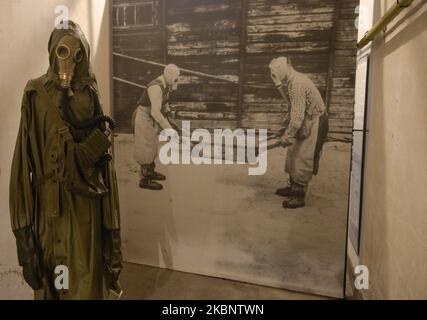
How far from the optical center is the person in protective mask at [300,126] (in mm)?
2234

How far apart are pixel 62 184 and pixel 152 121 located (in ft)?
4.06

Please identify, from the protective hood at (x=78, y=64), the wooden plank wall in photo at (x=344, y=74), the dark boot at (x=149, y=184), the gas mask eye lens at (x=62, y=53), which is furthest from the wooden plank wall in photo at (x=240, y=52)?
the gas mask eye lens at (x=62, y=53)

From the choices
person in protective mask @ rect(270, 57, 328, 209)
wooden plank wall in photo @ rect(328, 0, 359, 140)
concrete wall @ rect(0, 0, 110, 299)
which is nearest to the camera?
concrete wall @ rect(0, 0, 110, 299)

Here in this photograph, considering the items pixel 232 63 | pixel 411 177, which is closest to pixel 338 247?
pixel 411 177

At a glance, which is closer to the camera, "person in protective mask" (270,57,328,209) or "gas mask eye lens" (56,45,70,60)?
"gas mask eye lens" (56,45,70,60)

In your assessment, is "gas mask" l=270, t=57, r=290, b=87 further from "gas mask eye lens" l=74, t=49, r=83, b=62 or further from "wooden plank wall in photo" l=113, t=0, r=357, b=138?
"gas mask eye lens" l=74, t=49, r=83, b=62

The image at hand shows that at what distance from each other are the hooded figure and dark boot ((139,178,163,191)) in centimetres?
105

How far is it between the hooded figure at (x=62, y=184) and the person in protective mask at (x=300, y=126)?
4.28 ft

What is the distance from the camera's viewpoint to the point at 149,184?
2703mm

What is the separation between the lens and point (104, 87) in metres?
2.67

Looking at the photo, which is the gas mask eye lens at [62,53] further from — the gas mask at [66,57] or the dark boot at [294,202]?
the dark boot at [294,202]

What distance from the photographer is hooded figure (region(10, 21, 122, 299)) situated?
4.75 feet

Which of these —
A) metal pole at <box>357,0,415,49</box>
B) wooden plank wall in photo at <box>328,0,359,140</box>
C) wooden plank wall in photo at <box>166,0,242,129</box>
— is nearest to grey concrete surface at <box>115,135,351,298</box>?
wooden plank wall in photo at <box>328,0,359,140</box>

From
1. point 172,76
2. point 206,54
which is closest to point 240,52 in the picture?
point 206,54
